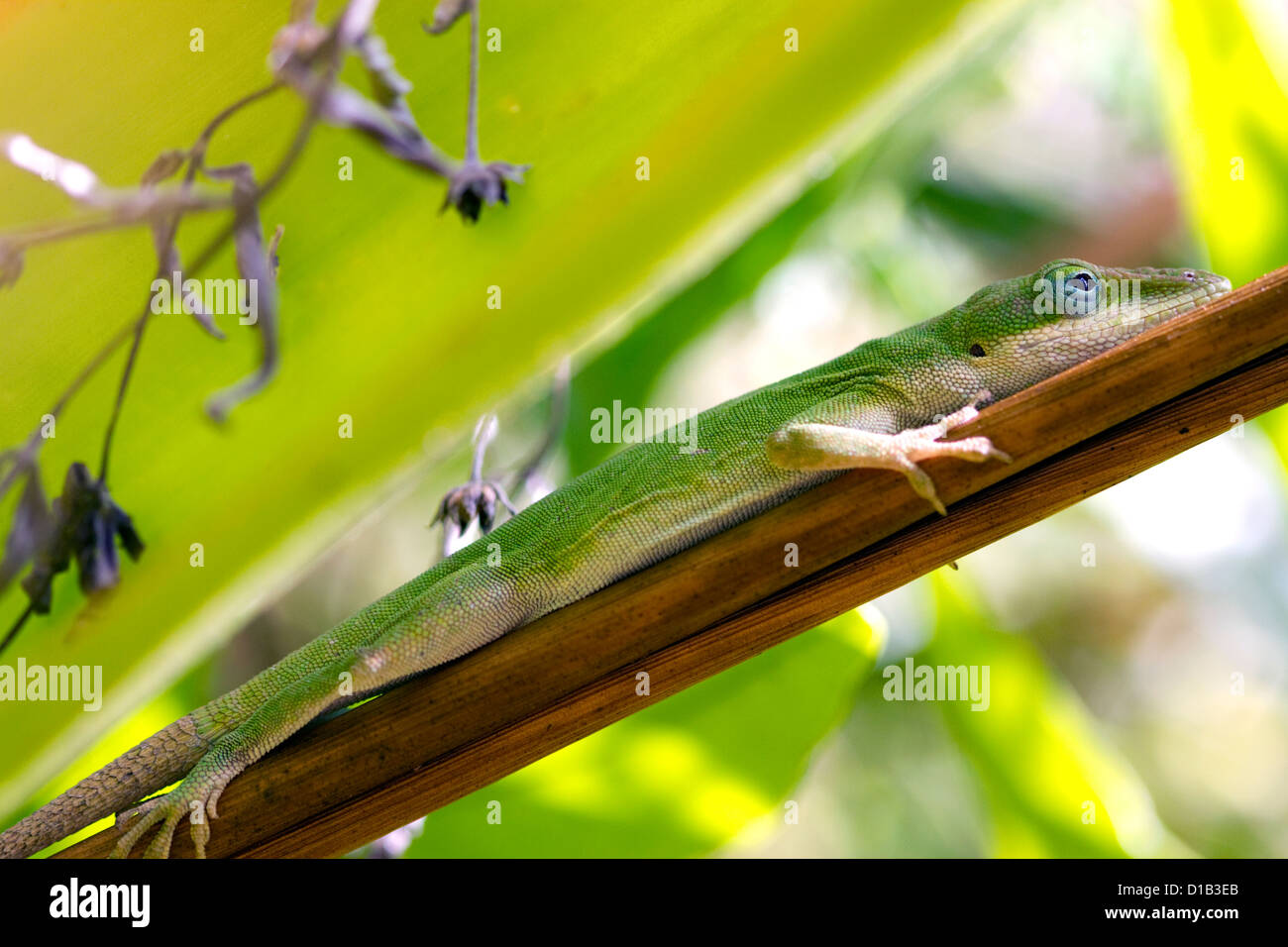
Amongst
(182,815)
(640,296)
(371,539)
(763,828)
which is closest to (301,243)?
(640,296)

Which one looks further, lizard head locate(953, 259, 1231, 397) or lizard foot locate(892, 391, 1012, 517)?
lizard head locate(953, 259, 1231, 397)

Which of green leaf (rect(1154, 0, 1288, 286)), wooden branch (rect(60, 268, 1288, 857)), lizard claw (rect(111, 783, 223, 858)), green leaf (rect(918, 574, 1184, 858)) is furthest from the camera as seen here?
green leaf (rect(918, 574, 1184, 858))

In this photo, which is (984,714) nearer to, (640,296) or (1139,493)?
(640,296)

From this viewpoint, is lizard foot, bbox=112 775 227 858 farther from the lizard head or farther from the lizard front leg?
the lizard head

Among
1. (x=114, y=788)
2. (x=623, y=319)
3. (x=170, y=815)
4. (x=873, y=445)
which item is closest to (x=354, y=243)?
(x=623, y=319)

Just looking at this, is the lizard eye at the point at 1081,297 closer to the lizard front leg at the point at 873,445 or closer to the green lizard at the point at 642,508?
the green lizard at the point at 642,508

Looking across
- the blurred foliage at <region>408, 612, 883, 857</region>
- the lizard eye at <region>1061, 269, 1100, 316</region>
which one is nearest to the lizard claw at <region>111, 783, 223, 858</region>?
the blurred foliage at <region>408, 612, 883, 857</region>

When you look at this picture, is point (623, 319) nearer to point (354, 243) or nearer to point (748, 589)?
point (354, 243)
